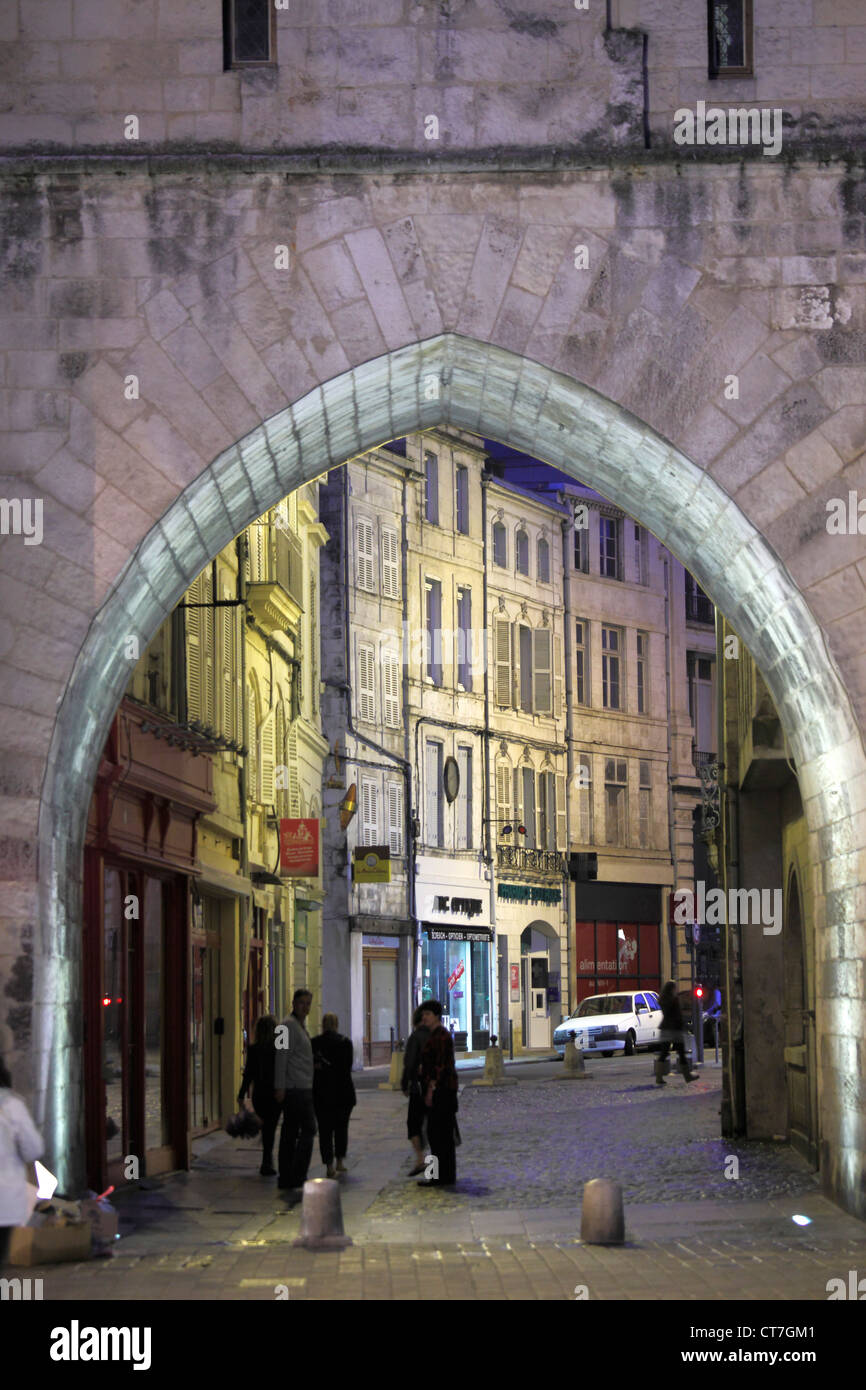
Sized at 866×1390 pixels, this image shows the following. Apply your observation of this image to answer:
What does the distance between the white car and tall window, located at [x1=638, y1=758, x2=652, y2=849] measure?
1060 cm

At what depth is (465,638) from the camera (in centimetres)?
5122

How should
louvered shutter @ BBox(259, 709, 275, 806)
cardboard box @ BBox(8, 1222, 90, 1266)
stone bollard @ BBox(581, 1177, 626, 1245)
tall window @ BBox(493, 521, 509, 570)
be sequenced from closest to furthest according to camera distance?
cardboard box @ BBox(8, 1222, 90, 1266) → stone bollard @ BBox(581, 1177, 626, 1245) → louvered shutter @ BBox(259, 709, 275, 806) → tall window @ BBox(493, 521, 509, 570)

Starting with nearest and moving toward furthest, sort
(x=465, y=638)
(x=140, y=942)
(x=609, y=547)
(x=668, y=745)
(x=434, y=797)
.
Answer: (x=140, y=942) → (x=434, y=797) → (x=465, y=638) → (x=609, y=547) → (x=668, y=745)

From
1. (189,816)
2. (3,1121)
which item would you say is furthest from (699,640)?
(3,1121)

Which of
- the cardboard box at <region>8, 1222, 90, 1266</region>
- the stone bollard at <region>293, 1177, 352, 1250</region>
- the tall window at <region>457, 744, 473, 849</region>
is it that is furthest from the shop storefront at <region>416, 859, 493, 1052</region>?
the cardboard box at <region>8, 1222, 90, 1266</region>

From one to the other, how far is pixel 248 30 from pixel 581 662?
4310 centimetres

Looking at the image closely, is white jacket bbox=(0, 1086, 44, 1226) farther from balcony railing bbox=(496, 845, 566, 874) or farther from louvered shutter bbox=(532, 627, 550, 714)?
louvered shutter bbox=(532, 627, 550, 714)

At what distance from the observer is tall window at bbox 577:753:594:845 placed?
5557cm

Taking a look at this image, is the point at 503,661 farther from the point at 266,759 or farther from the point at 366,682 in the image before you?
the point at 266,759

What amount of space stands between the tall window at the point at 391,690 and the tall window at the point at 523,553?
25.4ft

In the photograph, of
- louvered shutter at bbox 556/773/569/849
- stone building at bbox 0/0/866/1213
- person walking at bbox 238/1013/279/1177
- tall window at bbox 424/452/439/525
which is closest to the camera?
stone building at bbox 0/0/866/1213

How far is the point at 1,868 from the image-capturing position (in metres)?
12.8

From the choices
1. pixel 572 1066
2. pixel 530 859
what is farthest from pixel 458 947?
pixel 572 1066

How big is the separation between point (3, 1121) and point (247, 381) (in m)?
5.68
